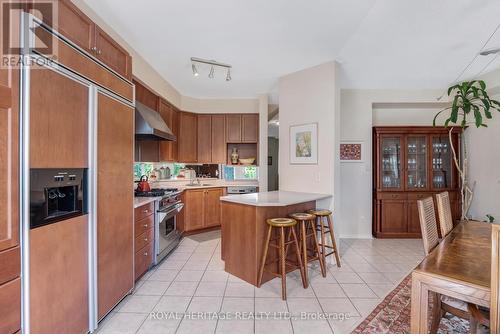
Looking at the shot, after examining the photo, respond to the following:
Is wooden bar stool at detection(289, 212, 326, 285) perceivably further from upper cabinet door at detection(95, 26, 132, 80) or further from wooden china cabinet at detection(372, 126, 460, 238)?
upper cabinet door at detection(95, 26, 132, 80)

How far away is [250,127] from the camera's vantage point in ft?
16.9

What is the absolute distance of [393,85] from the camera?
169 inches

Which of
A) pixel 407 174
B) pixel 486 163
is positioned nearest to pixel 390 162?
pixel 407 174

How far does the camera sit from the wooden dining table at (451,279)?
1.19 m

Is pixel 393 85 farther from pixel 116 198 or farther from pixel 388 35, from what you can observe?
pixel 116 198

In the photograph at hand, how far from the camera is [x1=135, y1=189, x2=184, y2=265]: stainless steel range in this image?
314cm

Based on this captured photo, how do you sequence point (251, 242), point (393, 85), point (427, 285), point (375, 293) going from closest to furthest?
point (427, 285)
point (375, 293)
point (251, 242)
point (393, 85)

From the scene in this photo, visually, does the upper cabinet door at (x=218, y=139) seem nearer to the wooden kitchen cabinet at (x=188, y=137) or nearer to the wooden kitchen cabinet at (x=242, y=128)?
the wooden kitchen cabinet at (x=242, y=128)

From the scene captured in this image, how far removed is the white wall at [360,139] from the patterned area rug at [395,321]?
209 centimetres

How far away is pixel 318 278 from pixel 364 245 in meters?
1.61

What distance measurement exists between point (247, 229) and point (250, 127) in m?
2.90

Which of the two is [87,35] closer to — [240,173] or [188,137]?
[188,137]

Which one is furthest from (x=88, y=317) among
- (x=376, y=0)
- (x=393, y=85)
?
Result: (x=393, y=85)

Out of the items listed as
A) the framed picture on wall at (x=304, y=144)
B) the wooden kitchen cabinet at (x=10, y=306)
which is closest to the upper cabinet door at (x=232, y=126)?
the framed picture on wall at (x=304, y=144)
